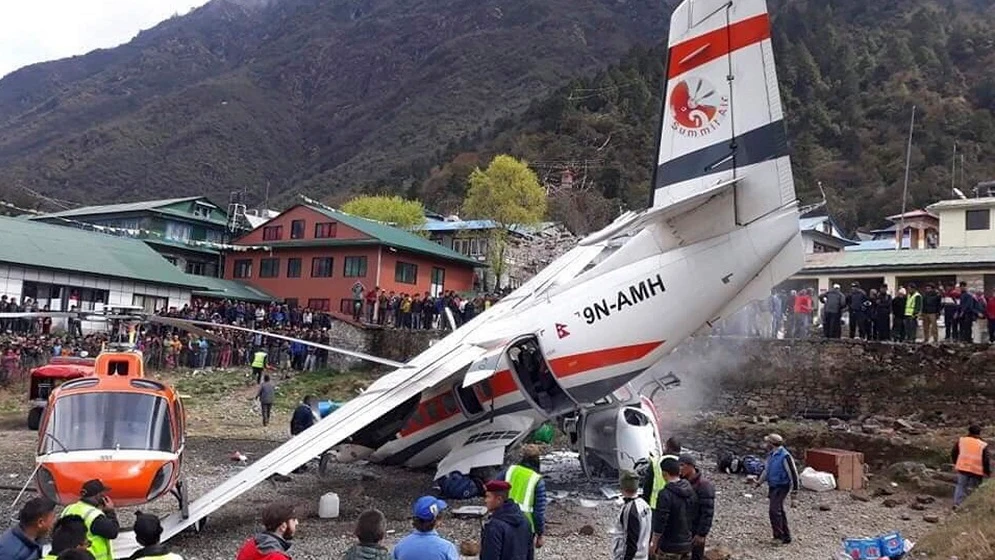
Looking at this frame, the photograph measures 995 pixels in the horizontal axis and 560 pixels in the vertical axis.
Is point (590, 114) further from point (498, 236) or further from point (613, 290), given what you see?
point (613, 290)

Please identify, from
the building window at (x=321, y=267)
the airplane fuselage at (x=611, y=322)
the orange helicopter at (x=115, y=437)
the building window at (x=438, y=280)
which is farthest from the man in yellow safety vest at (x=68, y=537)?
the building window at (x=438, y=280)

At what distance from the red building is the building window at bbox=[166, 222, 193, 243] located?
5.64m

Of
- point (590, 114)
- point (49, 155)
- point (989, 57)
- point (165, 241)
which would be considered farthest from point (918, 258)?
point (49, 155)

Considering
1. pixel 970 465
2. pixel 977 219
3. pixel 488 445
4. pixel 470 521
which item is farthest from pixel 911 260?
pixel 470 521

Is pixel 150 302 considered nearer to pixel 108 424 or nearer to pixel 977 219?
pixel 108 424

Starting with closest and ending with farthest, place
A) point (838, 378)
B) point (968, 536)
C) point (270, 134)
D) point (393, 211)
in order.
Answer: point (968, 536)
point (838, 378)
point (393, 211)
point (270, 134)

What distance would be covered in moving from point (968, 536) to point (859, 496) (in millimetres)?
5756

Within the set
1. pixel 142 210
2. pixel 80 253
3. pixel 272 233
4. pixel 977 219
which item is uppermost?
pixel 977 219

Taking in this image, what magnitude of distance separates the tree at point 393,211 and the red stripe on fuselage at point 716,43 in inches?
2155

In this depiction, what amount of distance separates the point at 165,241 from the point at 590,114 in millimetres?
58354

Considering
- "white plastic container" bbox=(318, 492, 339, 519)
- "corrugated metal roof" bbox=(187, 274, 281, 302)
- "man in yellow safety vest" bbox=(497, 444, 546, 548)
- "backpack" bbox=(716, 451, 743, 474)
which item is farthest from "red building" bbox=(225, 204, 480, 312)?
"man in yellow safety vest" bbox=(497, 444, 546, 548)

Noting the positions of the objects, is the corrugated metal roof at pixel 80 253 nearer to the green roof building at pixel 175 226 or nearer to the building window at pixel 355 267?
the green roof building at pixel 175 226

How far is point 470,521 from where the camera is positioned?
12.7 m

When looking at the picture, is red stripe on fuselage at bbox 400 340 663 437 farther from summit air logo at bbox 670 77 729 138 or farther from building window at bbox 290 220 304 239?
building window at bbox 290 220 304 239
